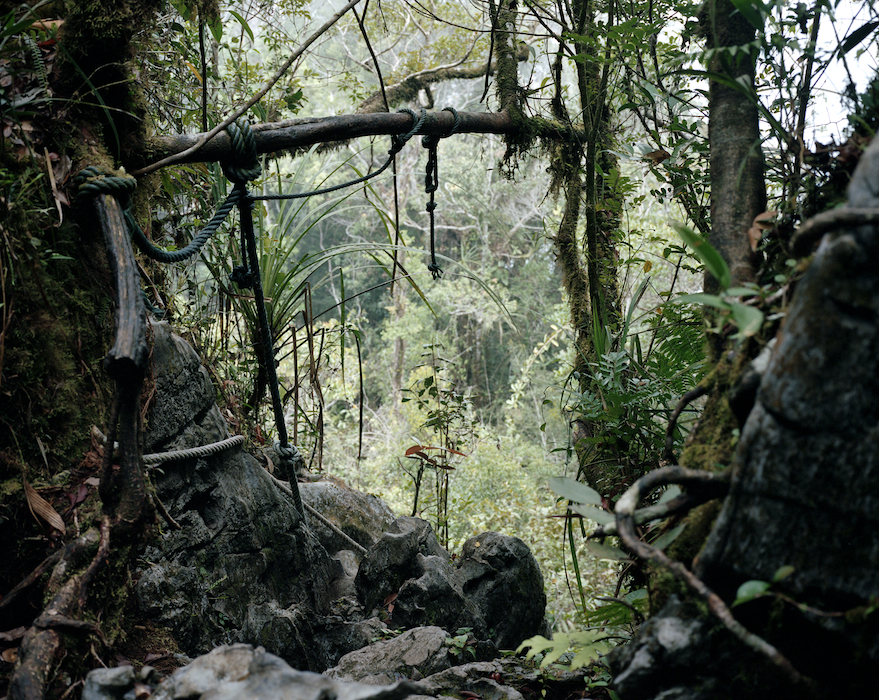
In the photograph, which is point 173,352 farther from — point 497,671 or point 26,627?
point 497,671

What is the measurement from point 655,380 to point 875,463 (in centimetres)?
87

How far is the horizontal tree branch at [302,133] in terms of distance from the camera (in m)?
1.61

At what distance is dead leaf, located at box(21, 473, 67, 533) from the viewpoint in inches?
45.3

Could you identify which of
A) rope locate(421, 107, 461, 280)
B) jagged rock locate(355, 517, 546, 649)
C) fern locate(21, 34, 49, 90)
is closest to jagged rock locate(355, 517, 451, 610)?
jagged rock locate(355, 517, 546, 649)

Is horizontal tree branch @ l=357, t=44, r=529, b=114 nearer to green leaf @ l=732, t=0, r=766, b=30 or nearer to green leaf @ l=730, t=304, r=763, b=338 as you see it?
green leaf @ l=732, t=0, r=766, b=30

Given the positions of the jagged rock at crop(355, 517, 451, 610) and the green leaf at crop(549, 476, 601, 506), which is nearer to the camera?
the green leaf at crop(549, 476, 601, 506)

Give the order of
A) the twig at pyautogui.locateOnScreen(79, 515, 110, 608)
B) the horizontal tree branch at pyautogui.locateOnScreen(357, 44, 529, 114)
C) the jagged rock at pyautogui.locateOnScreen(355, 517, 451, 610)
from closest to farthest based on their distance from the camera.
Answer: the twig at pyautogui.locateOnScreen(79, 515, 110, 608) → the jagged rock at pyautogui.locateOnScreen(355, 517, 451, 610) → the horizontal tree branch at pyautogui.locateOnScreen(357, 44, 529, 114)

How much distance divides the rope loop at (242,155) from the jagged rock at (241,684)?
1265mm

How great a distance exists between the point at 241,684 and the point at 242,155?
1.38 meters

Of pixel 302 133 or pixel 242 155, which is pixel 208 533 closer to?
pixel 242 155

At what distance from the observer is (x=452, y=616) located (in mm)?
1946

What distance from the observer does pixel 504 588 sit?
2125 millimetres

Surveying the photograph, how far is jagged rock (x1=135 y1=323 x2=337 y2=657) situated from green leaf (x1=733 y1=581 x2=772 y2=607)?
1.30 metres

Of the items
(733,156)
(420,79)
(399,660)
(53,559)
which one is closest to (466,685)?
(399,660)
